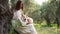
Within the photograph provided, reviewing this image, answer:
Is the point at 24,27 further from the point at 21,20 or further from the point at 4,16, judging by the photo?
the point at 4,16

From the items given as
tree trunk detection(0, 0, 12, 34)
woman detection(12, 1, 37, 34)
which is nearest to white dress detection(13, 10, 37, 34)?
woman detection(12, 1, 37, 34)

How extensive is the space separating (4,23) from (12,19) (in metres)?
0.24

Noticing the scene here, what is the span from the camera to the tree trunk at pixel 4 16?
9.92ft

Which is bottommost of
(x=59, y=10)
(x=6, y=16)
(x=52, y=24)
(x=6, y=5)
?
(x=52, y=24)

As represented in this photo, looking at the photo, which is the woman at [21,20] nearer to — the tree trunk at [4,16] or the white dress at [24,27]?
the white dress at [24,27]

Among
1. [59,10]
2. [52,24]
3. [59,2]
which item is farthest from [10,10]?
[52,24]

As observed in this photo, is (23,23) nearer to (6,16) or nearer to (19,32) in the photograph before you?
(19,32)

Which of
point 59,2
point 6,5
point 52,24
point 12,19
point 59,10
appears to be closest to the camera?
point 6,5

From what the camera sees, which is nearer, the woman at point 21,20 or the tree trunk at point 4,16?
the tree trunk at point 4,16

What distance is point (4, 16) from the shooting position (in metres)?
3.07

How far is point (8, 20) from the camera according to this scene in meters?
3.16

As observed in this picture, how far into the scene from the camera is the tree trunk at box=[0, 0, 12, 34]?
9.92 ft

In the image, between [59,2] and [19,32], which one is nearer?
[19,32]

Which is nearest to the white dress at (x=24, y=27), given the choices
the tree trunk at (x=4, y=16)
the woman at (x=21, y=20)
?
the woman at (x=21, y=20)
